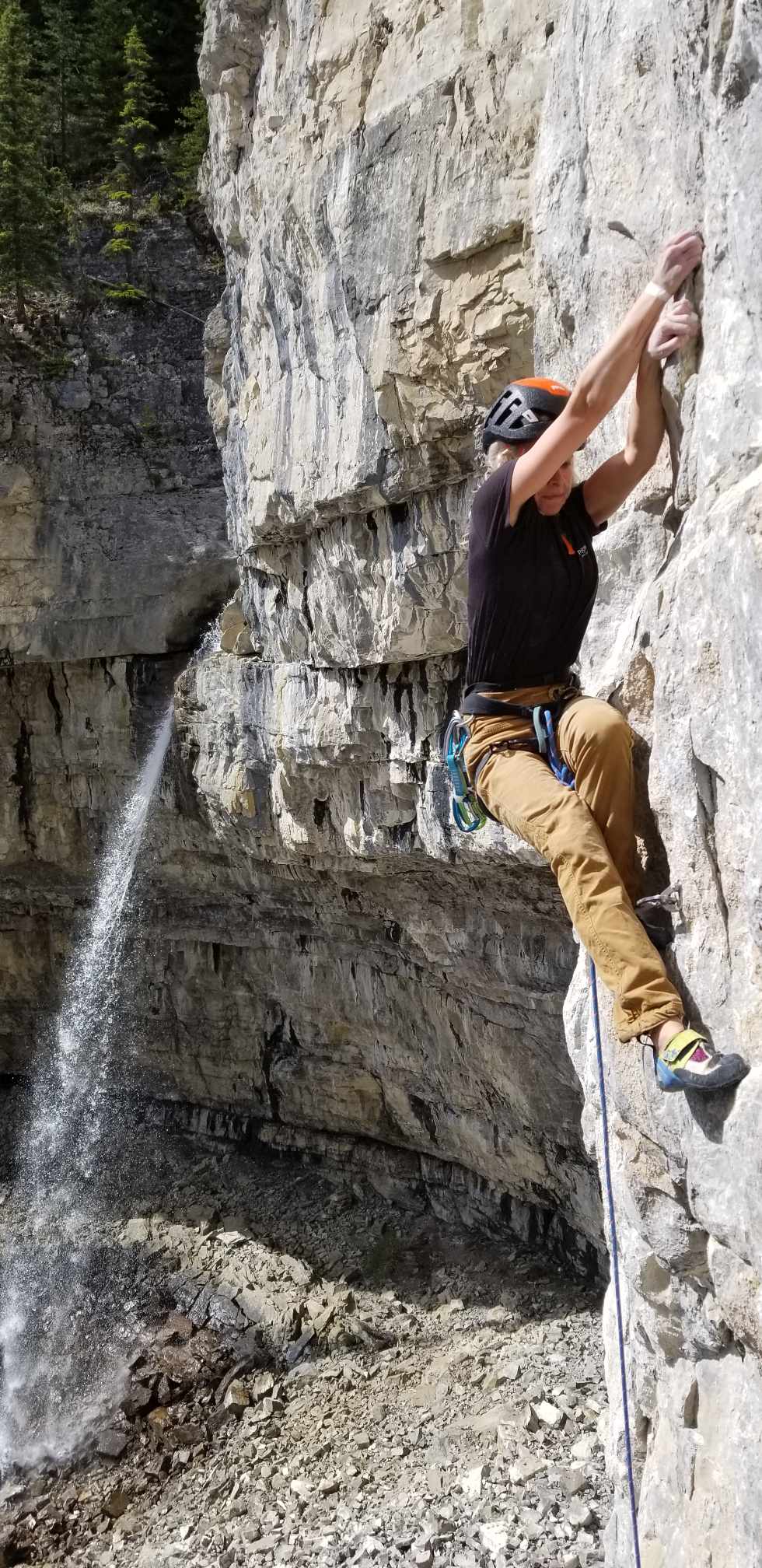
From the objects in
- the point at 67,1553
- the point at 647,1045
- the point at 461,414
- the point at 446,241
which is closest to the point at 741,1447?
the point at 647,1045

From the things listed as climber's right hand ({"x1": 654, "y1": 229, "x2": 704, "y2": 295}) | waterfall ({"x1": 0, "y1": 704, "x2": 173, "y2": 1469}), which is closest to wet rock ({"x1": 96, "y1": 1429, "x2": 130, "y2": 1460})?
waterfall ({"x1": 0, "y1": 704, "x2": 173, "y2": 1469})

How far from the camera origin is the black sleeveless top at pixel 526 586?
391cm

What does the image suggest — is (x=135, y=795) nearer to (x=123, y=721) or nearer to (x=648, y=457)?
(x=123, y=721)

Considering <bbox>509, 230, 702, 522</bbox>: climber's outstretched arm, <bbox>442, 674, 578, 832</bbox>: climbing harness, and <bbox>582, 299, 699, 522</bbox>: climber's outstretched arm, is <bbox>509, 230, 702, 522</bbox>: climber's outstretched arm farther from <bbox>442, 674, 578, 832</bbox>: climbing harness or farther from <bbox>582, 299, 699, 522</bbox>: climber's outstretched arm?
<bbox>442, 674, 578, 832</bbox>: climbing harness

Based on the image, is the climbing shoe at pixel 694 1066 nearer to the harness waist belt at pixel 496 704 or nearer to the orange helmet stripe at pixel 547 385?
the harness waist belt at pixel 496 704

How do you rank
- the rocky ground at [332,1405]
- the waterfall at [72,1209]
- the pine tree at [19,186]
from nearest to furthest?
1. the rocky ground at [332,1405]
2. the waterfall at [72,1209]
3. the pine tree at [19,186]

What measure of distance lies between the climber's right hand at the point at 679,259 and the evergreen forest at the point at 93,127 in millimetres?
18698

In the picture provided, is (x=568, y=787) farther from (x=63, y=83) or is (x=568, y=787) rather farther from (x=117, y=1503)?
(x=63, y=83)

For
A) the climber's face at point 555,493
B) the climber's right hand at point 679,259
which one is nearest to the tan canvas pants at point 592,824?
the climber's face at point 555,493

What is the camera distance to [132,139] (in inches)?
851

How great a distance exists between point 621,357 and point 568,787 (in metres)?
1.46

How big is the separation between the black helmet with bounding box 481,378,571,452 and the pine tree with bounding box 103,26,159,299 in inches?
758

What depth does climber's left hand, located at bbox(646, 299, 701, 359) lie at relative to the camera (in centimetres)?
331

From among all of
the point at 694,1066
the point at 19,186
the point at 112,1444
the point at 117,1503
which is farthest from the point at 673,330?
the point at 19,186
